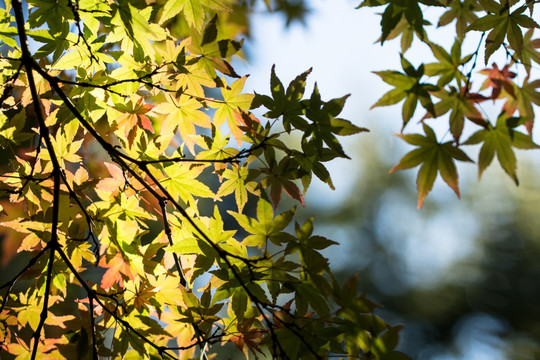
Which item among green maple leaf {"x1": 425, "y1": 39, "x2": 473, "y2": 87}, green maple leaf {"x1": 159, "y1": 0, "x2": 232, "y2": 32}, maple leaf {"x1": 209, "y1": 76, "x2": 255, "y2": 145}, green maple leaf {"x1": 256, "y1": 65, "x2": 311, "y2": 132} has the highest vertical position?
green maple leaf {"x1": 159, "y1": 0, "x2": 232, "y2": 32}

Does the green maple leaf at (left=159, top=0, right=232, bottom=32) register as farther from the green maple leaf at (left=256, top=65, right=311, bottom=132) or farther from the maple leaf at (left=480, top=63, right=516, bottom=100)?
the maple leaf at (left=480, top=63, right=516, bottom=100)

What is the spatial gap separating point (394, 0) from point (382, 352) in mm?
625

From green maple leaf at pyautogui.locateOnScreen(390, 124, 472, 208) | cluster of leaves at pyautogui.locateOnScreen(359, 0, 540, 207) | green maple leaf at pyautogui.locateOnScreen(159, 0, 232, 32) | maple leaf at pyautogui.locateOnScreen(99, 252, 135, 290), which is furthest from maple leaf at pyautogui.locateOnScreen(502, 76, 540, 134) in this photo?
maple leaf at pyautogui.locateOnScreen(99, 252, 135, 290)

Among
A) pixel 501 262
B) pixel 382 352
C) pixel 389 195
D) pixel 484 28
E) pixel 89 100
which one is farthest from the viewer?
pixel 389 195

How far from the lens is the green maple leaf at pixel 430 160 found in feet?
2.82

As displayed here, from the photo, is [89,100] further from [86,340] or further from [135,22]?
[86,340]

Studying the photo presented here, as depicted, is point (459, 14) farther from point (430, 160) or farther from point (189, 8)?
point (189, 8)

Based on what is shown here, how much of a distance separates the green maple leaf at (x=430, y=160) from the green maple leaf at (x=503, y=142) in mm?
43

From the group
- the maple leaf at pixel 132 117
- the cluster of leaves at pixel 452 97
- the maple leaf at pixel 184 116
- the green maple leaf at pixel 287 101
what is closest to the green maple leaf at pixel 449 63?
the cluster of leaves at pixel 452 97

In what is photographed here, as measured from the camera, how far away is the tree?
2.75 ft

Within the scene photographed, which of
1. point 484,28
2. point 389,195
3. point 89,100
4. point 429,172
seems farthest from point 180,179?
point 389,195

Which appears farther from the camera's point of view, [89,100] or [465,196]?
[465,196]

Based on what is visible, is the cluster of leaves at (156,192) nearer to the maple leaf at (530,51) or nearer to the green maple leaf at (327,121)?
the green maple leaf at (327,121)

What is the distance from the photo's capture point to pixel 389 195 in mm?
6211
